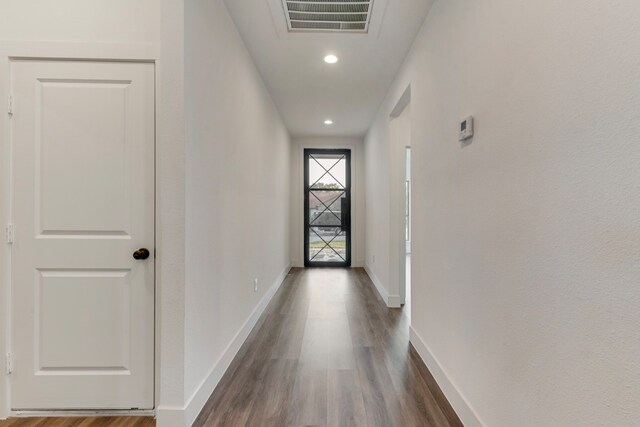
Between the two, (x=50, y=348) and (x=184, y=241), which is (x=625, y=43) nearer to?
(x=184, y=241)

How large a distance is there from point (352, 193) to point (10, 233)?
5105 millimetres

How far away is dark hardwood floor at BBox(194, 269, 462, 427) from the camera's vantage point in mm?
1704

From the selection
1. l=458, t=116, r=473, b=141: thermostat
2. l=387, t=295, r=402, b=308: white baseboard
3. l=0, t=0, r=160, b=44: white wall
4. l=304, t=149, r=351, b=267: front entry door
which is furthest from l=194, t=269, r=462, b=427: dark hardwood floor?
l=304, t=149, r=351, b=267: front entry door

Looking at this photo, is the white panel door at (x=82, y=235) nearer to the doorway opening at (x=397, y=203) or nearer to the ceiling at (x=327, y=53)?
the ceiling at (x=327, y=53)

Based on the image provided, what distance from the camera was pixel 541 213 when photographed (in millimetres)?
1082

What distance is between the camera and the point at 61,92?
1.71 m

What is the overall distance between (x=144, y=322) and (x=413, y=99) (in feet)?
8.37

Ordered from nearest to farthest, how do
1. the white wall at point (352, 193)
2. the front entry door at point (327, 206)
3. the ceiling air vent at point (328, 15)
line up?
1. the ceiling air vent at point (328, 15)
2. the white wall at point (352, 193)
3. the front entry door at point (327, 206)

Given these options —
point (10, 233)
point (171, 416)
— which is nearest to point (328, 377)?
point (171, 416)

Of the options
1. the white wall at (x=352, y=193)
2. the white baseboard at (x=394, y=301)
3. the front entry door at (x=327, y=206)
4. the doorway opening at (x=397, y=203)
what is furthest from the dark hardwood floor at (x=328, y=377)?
the front entry door at (x=327, y=206)

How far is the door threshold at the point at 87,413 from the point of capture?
1703mm

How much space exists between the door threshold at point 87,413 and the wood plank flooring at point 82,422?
19mm

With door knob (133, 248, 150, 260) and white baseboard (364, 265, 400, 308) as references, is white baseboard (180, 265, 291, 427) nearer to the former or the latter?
door knob (133, 248, 150, 260)

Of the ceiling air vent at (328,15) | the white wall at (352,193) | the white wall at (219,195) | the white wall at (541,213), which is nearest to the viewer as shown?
the white wall at (541,213)
